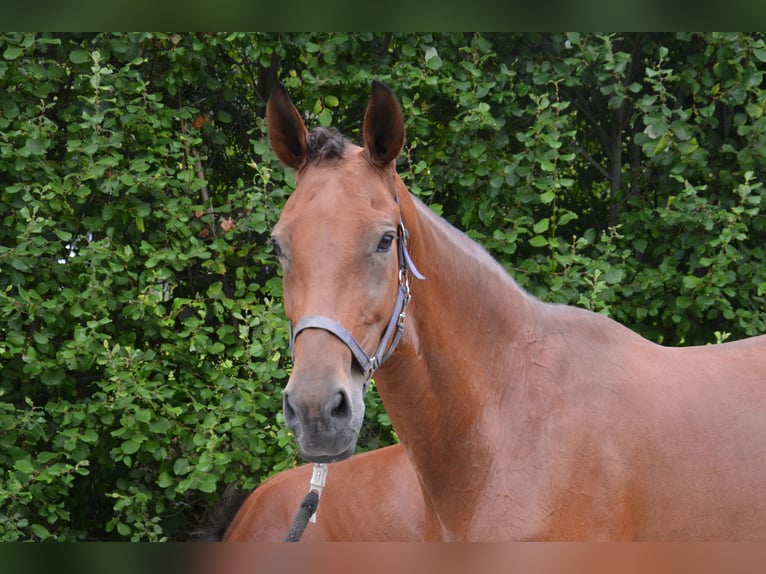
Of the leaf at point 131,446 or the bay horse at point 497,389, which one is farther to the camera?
the leaf at point 131,446

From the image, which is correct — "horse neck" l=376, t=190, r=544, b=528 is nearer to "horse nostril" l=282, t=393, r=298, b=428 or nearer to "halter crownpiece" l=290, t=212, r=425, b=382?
"halter crownpiece" l=290, t=212, r=425, b=382

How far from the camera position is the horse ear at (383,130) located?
2088 millimetres

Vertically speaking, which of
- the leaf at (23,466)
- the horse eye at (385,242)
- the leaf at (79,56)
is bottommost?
the leaf at (23,466)

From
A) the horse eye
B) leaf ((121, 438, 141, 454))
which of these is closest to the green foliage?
leaf ((121, 438, 141, 454))

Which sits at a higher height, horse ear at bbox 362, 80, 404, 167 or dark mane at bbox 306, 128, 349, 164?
horse ear at bbox 362, 80, 404, 167

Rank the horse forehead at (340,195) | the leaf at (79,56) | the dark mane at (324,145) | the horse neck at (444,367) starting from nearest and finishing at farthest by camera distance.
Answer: the horse forehead at (340,195)
the dark mane at (324,145)
the horse neck at (444,367)
the leaf at (79,56)

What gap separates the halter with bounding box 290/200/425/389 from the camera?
5.90 ft

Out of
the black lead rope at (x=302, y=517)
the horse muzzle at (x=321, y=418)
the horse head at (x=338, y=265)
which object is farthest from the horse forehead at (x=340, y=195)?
the black lead rope at (x=302, y=517)

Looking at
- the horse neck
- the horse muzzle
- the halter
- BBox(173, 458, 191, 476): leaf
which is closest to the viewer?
the horse muzzle

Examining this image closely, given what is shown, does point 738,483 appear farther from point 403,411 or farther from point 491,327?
point 403,411

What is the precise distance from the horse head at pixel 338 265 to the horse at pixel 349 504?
1332 millimetres

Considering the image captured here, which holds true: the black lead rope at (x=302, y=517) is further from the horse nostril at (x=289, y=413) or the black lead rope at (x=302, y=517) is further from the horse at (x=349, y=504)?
the horse at (x=349, y=504)

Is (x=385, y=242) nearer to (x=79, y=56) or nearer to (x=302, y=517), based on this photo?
(x=302, y=517)

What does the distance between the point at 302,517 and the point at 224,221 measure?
2.31 meters
